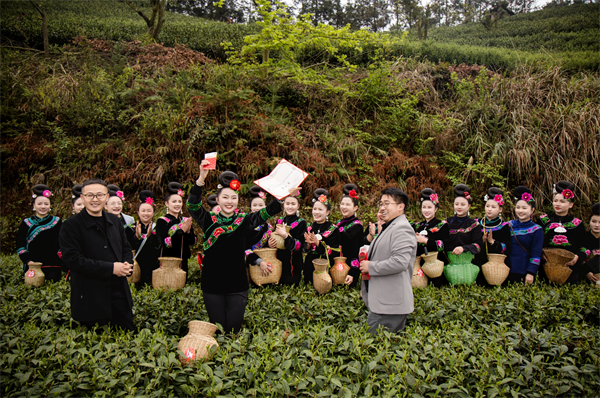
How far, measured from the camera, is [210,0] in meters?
29.7

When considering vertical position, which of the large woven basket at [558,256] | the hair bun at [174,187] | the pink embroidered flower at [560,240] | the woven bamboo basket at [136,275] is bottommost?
the woven bamboo basket at [136,275]

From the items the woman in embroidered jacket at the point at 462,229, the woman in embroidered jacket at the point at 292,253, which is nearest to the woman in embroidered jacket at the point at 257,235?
the woman in embroidered jacket at the point at 292,253

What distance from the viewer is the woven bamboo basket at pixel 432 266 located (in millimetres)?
5484

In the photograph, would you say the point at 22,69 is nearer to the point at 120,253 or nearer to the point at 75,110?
the point at 75,110

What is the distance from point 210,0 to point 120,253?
31170 millimetres

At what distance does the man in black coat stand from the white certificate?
5.41ft

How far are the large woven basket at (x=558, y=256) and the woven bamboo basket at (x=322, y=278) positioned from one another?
3436 millimetres

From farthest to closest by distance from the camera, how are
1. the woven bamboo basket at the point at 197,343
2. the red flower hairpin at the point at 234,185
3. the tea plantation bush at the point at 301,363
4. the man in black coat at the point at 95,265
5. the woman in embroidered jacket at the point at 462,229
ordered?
the woman in embroidered jacket at the point at 462,229 → the red flower hairpin at the point at 234,185 → the man in black coat at the point at 95,265 → the woven bamboo basket at the point at 197,343 → the tea plantation bush at the point at 301,363

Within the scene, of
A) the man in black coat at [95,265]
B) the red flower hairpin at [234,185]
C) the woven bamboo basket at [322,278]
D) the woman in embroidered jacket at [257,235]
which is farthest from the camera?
the woven bamboo basket at [322,278]

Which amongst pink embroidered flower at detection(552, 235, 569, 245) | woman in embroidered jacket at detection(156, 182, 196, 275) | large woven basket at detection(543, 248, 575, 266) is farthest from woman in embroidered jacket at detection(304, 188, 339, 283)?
pink embroidered flower at detection(552, 235, 569, 245)

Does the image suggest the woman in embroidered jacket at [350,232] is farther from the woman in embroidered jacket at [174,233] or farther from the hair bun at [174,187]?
the hair bun at [174,187]

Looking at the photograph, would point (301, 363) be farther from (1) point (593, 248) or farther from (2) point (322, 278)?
(1) point (593, 248)

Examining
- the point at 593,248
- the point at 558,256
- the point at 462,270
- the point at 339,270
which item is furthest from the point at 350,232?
the point at 593,248

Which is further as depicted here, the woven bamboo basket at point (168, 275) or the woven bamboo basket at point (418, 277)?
the woven bamboo basket at point (418, 277)
